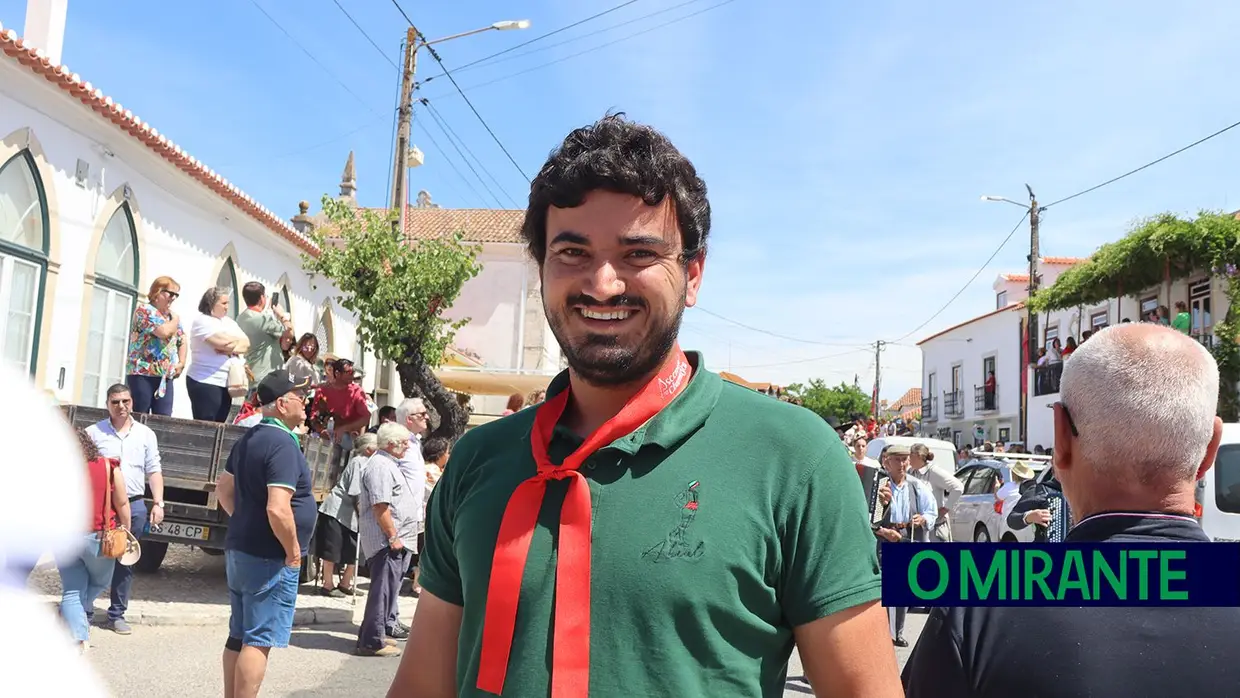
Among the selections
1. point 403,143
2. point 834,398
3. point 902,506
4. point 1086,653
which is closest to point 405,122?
point 403,143

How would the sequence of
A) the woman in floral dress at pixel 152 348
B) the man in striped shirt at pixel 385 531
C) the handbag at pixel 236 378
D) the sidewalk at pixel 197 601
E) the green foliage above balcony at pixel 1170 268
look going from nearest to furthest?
the man in striped shirt at pixel 385 531 → the sidewalk at pixel 197 601 → the woman in floral dress at pixel 152 348 → the handbag at pixel 236 378 → the green foliage above balcony at pixel 1170 268

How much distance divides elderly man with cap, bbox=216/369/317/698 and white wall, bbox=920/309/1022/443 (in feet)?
135

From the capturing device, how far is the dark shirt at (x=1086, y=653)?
4.75 ft

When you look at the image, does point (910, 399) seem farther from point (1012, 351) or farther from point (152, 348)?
point (152, 348)

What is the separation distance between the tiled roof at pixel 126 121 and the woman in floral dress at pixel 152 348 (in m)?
2.83

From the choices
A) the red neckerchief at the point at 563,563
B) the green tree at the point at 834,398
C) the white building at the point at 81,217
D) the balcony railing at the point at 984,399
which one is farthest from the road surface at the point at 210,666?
the green tree at the point at 834,398

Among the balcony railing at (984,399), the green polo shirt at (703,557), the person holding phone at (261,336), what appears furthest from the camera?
the balcony railing at (984,399)

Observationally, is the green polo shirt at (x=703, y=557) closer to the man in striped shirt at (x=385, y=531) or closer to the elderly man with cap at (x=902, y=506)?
the man in striped shirt at (x=385, y=531)

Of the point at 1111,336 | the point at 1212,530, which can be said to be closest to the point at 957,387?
the point at 1212,530

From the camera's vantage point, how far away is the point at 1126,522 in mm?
1616

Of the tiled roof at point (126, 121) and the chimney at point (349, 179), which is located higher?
the chimney at point (349, 179)

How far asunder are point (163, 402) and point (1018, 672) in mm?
9811

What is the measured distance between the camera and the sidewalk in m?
8.29

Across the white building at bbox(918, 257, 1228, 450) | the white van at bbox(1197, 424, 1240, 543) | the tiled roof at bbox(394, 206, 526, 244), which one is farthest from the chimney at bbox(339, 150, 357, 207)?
the white van at bbox(1197, 424, 1240, 543)
